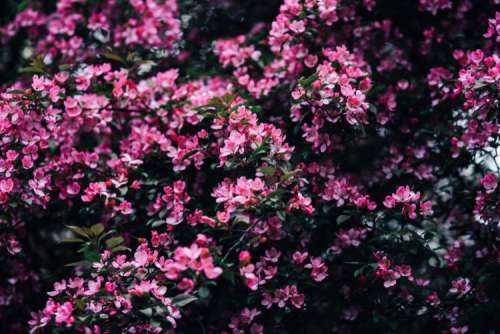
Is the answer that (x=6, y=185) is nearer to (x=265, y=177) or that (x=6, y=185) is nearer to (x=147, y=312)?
(x=147, y=312)

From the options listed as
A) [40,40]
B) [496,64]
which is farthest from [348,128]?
[40,40]

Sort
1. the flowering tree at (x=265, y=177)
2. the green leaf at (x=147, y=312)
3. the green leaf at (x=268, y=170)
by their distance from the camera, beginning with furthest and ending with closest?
the flowering tree at (x=265, y=177) < the green leaf at (x=268, y=170) < the green leaf at (x=147, y=312)

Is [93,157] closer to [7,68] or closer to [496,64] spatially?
[7,68]

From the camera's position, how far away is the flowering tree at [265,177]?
1989 millimetres

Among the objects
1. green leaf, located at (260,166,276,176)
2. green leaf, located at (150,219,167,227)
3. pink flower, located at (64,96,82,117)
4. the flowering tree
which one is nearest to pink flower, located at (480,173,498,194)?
the flowering tree

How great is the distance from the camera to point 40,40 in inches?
128

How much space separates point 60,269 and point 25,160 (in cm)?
69

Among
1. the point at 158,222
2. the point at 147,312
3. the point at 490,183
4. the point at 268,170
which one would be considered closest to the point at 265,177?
the point at 268,170

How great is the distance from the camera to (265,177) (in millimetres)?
1975

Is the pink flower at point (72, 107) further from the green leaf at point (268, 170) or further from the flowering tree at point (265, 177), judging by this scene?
the green leaf at point (268, 170)

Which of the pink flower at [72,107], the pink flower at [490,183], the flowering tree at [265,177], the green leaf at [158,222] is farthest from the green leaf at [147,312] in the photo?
the pink flower at [490,183]

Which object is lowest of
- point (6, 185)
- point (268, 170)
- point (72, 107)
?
point (6, 185)

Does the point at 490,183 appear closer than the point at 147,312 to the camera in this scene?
No

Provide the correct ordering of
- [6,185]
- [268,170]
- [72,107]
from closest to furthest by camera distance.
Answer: [268,170], [6,185], [72,107]
